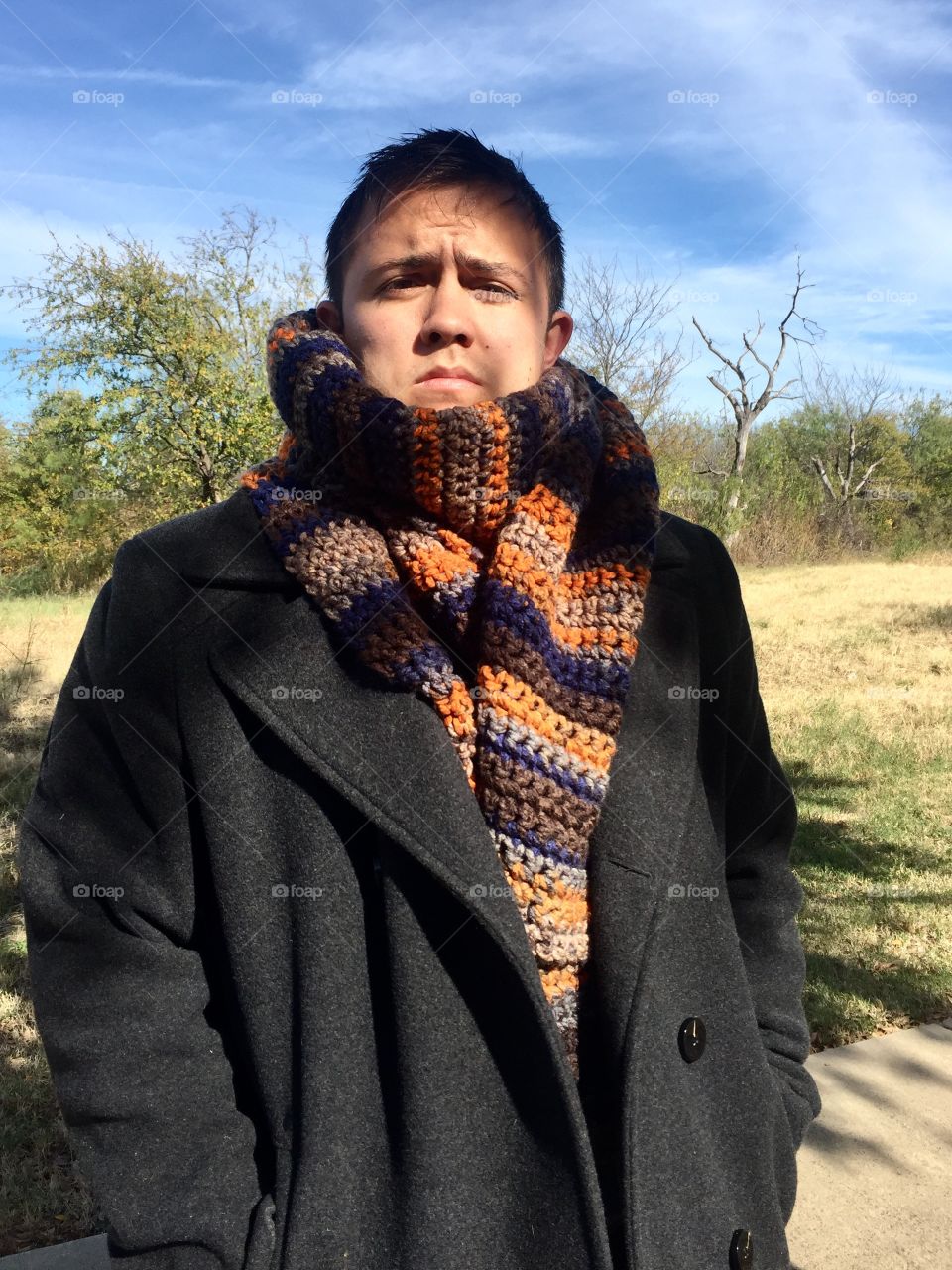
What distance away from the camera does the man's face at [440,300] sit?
51.9 inches

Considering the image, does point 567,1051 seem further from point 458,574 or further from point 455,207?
point 455,207

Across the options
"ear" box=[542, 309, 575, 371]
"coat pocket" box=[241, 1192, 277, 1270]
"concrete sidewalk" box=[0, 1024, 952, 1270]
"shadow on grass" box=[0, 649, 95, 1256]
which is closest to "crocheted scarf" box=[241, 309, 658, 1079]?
"ear" box=[542, 309, 575, 371]

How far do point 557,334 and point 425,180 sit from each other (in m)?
0.29

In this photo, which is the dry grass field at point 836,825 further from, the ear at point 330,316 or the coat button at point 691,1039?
the ear at point 330,316

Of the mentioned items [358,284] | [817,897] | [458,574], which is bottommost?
[817,897]

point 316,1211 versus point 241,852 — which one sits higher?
point 241,852

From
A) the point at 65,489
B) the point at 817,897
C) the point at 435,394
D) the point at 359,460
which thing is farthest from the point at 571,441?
the point at 65,489

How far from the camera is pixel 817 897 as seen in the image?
4328mm

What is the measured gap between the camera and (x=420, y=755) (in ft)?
3.84

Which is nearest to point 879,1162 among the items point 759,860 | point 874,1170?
point 874,1170

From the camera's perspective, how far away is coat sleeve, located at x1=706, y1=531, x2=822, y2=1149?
1489 millimetres

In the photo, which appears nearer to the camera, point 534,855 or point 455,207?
point 534,855

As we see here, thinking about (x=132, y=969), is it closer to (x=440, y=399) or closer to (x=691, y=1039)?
(x=691, y=1039)

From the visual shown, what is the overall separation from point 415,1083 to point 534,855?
282 mm
